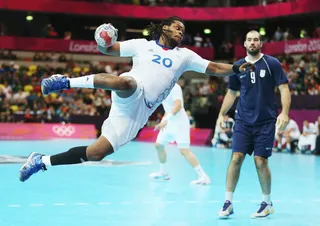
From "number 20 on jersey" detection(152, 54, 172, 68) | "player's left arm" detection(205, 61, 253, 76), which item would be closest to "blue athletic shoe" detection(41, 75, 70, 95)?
"number 20 on jersey" detection(152, 54, 172, 68)

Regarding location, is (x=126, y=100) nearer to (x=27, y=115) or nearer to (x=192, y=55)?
(x=192, y=55)

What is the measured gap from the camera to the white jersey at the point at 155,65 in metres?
7.18

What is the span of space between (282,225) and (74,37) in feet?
124

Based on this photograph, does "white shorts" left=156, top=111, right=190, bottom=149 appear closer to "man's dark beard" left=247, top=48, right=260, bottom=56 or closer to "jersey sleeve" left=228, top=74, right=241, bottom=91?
"jersey sleeve" left=228, top=74, right=241, bottom=91

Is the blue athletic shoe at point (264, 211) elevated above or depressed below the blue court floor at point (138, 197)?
above

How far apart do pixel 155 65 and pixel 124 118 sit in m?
0.78

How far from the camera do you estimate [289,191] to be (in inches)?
427

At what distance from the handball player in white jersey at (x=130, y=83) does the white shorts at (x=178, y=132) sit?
450 cm

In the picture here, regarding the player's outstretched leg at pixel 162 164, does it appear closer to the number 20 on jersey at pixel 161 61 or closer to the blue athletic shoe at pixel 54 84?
the number 20 on jersey at pixel 161 61

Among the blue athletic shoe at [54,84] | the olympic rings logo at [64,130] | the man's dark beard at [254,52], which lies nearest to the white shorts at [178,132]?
→ the man's dark beard at [254,52]

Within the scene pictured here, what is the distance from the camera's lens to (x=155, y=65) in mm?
7316

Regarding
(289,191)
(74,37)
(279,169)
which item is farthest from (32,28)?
(289,191)

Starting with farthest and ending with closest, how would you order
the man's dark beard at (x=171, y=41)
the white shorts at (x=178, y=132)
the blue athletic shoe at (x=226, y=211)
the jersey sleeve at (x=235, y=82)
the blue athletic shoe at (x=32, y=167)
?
1. the white shorts at (x=178, y=132)
2. the jersey sleeve at (x=235, y=82)
3. the blue athletic shoe at (x=226, y=211)
4. the man's dark beard at (x=171, y=41)
5. the blue athletic shoe at (x=32, y=167)

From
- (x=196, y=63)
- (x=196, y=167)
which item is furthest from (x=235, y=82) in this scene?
(x=196, y=167)
